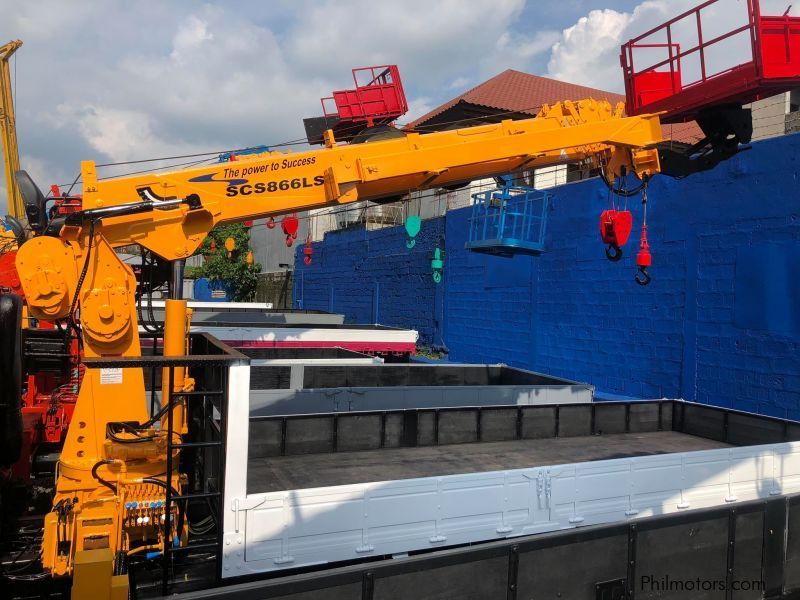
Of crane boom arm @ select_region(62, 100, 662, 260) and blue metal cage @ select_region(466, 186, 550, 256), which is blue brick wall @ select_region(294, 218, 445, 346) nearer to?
blue metal cage @ select_region(466, 186, 550, 256)

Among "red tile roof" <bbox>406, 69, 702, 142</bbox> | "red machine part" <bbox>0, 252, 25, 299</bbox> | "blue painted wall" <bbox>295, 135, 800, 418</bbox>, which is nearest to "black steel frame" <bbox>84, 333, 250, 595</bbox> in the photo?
"red machine part" <bbox>0, 252, 25, 299</bbox>

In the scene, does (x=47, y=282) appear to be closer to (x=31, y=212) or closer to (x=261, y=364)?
(x=31, y=212)

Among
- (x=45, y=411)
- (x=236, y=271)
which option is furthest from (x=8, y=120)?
(x=45, y=411)

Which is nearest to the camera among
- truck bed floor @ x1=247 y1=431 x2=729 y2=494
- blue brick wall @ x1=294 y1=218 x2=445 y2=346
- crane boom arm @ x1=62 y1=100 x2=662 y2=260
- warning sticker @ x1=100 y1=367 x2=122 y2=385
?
warning sticker @ x1=100 y1=367 x2=122 y2=385

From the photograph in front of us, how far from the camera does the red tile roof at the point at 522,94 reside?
924 inches

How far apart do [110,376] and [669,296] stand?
12066 millimetres

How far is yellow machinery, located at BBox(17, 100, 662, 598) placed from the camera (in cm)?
453

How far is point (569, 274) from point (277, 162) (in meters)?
11.5

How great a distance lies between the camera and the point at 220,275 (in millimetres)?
42000

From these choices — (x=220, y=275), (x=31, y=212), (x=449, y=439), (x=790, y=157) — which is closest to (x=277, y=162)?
(x=31, y=212)

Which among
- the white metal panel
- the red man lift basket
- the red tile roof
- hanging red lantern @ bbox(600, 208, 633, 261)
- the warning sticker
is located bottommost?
the white metal panel

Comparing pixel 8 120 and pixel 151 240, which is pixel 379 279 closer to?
pixel 8 120

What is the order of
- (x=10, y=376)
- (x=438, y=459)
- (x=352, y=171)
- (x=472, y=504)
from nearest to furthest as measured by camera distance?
(x=10, y=376) < (x=472, y=504) < (x=352, y=171) < (x=438, y=459)

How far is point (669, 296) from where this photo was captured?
13500 mm
